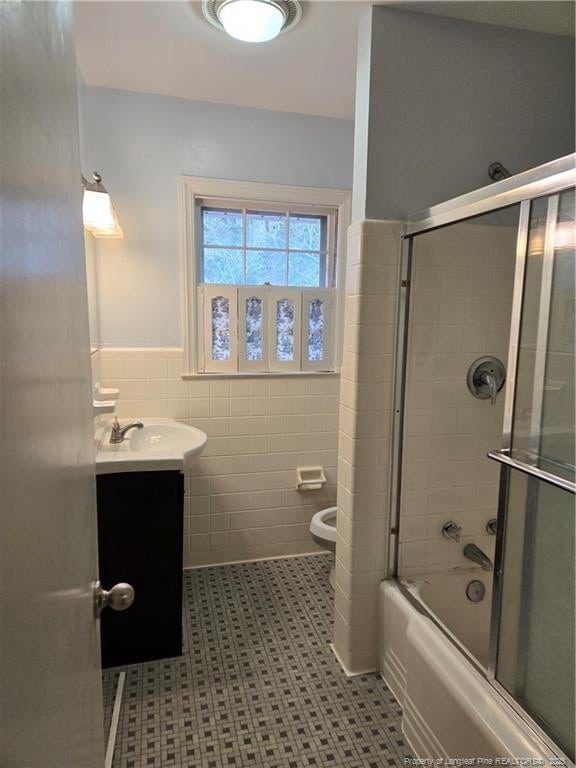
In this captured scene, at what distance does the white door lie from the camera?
1.51ft

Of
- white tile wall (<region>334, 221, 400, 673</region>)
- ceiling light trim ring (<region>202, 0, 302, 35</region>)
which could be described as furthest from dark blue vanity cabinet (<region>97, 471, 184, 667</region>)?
ceiling light trim ring (<region>202, 0, 302, 35</region>)

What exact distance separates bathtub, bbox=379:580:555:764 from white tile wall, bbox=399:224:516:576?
5.3 inches

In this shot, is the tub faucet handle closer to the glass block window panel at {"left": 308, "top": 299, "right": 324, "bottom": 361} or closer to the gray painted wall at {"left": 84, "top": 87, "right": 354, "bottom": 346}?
the glass block window panel at {"left": 308, "top": 299, "right": 324, "bottom": 361}

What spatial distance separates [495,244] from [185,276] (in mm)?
1563

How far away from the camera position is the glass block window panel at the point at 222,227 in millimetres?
2688

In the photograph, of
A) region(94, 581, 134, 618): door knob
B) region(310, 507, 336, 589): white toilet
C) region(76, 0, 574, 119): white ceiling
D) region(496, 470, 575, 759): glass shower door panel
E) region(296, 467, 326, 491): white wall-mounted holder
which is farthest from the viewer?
region(296, 467, 326, 491): white wall-mounted holder

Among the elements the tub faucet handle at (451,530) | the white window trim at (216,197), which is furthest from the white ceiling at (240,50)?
Answer: the tub faucet handle at (451,530)

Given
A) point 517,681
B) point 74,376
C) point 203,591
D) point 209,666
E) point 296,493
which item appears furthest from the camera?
point 296,493

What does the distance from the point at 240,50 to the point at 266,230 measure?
36.7 inches

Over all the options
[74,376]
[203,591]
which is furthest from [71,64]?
[203,591]

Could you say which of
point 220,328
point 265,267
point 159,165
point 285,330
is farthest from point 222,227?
point 285,330

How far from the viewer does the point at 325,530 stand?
2418mm

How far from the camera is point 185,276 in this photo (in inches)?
102

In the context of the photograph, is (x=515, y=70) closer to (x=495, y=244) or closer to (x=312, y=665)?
(x=495, y=244)
